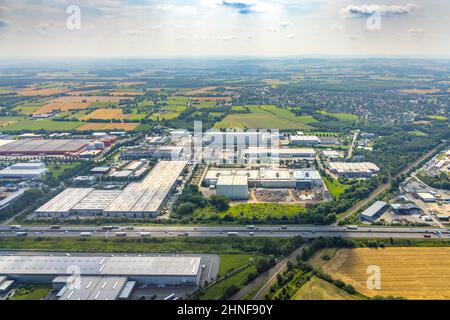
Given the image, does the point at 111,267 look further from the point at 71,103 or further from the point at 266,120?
the point at 71,103

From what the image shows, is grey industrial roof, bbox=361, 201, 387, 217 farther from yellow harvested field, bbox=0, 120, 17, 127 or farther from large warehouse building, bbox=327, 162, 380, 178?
yellow harvested field, bbox=0, 120, 17, 127

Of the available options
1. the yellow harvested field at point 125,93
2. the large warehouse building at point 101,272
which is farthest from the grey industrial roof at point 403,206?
the yellow harvested field at point 125,93

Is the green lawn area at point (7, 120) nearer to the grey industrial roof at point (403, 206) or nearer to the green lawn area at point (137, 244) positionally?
the green lawn area at point (137, 244)

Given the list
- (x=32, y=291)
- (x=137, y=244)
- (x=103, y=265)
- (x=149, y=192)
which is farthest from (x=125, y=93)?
(x=32, y=291)
